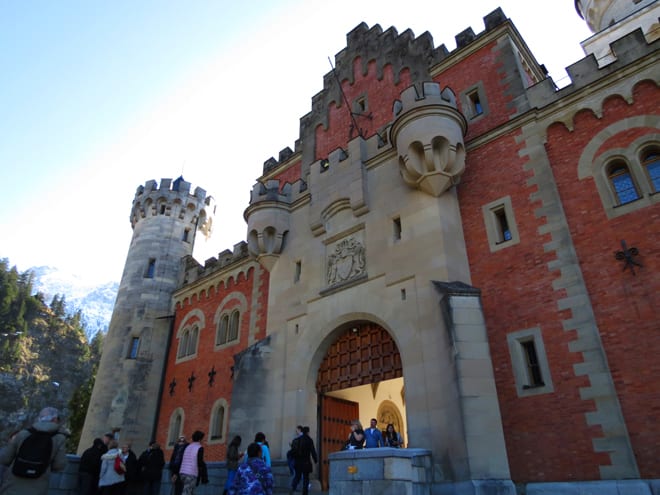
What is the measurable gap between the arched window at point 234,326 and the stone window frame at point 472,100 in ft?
43.3

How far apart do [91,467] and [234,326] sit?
11.7 meters

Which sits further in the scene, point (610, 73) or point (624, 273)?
point (610, 73)

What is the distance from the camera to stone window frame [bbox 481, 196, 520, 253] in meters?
12.9

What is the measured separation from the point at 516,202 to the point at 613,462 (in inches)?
264

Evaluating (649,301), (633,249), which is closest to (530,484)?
(649,301)

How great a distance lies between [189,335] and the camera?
955 inches

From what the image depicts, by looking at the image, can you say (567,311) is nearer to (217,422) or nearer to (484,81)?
(484,81)

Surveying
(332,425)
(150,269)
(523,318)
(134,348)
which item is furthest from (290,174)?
(523,318)

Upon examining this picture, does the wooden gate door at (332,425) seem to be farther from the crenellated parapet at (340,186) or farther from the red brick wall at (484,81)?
the red brick wall at (484,81)

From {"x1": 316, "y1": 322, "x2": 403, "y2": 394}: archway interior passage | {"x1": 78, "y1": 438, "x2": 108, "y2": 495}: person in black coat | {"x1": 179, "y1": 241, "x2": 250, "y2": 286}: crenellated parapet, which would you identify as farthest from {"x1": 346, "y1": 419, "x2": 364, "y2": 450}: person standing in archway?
{"x1": 179, "y1": 241, "x2": 250, "y2": 286}: crenellated parapet

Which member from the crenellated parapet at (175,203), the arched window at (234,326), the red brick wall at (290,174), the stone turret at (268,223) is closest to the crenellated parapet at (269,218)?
the stone turret at (268,223)

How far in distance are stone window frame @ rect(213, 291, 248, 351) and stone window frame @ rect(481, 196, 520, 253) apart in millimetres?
11950

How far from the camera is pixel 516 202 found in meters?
13.2

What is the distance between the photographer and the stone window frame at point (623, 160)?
11.3 m
